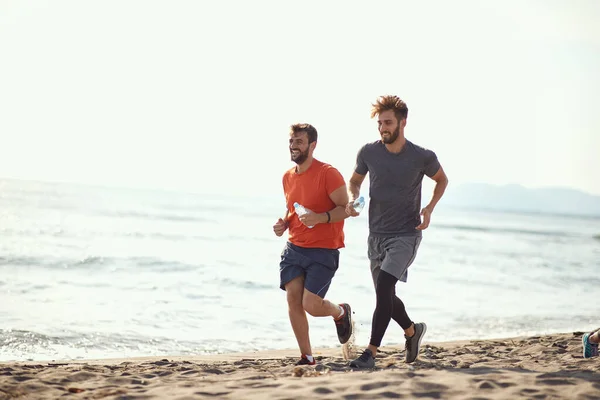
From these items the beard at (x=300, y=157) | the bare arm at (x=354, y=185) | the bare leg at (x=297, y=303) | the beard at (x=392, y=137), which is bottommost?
the bare leg at (x=297, y=303)

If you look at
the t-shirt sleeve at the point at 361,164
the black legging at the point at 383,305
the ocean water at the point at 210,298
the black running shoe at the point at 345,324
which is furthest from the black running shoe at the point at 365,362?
the ocean water at the point at 210,298

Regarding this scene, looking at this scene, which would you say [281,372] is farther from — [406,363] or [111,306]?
[111,306]

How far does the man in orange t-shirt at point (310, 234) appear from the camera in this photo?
18.9 feet

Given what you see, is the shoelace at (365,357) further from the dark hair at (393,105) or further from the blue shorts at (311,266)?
the dark hair at (393,105)

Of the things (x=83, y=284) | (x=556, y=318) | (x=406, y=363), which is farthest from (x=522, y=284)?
(x=406, y=363)

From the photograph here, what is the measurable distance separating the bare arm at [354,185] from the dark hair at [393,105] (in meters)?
0.64

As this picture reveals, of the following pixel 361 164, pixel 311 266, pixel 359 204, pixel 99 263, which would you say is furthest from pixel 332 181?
pixel 99 263

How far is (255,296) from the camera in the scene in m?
12.6

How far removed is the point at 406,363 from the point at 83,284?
28.7 ft

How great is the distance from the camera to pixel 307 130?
5.86 meters

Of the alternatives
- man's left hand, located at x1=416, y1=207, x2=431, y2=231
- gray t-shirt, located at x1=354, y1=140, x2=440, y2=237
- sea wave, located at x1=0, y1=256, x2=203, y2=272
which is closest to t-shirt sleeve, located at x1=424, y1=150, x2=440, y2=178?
gray t-shirt, located at x1=354, y1=140, x2=440, y2=237

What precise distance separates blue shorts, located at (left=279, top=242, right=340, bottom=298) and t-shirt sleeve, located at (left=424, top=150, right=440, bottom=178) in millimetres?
1077

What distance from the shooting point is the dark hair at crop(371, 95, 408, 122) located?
575cm

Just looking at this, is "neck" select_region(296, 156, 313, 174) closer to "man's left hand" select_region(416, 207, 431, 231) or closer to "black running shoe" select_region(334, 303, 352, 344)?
"man's left hand" select_region(416, 207, 431, 231)
